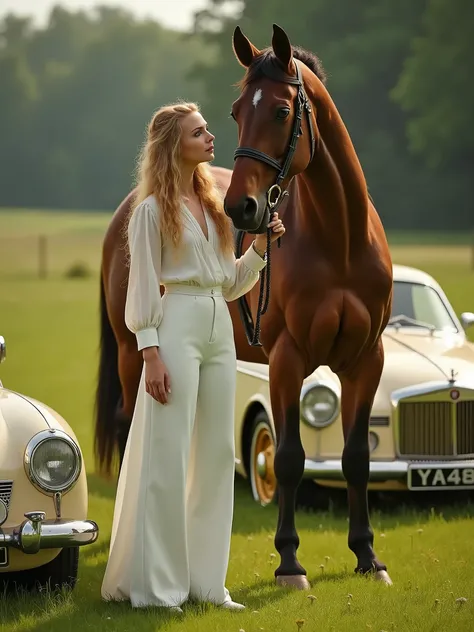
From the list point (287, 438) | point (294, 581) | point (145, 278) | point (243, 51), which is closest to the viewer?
point (145, 278)

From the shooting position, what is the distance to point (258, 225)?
458cm

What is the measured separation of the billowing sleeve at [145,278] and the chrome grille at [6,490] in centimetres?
77

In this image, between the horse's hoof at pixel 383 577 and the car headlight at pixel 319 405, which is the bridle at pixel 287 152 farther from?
the car headlight at pixel 319 405

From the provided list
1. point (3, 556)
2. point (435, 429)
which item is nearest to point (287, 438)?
point (3, 556)

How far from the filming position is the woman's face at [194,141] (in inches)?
187

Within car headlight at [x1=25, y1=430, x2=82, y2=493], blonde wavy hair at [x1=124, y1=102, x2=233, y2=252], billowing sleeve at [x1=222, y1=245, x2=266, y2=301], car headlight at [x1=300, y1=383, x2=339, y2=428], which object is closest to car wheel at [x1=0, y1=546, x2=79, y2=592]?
car headlight at [x1=25, y1=430, x2=82, y2=493]

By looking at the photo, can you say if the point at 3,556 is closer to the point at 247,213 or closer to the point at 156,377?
the point at 156,377

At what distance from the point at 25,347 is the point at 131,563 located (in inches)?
629

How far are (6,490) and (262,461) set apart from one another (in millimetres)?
3063

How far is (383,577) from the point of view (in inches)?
212

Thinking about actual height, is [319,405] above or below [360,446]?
above

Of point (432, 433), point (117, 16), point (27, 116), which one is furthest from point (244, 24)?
point (432, 433)

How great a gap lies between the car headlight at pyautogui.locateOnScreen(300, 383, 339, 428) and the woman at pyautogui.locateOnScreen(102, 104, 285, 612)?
2350mm

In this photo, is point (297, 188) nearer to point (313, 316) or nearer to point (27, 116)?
point (313, 316)
